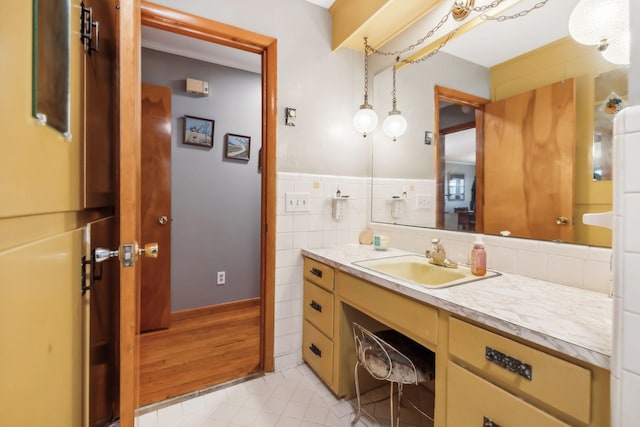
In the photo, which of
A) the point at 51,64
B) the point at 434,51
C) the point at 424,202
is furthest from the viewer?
the point at 424,202

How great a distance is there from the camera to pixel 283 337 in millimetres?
1938

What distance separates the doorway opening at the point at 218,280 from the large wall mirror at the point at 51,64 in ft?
4.00

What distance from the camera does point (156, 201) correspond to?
239cm

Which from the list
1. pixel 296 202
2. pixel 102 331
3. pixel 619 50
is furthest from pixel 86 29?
pixel 619 50

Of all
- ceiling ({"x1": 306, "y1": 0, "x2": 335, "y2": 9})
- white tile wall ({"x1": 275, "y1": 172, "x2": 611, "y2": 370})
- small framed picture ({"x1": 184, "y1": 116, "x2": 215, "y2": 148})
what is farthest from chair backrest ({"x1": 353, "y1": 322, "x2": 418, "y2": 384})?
small framed picture ({"x1": 184, "y1": 116, "x2": 215, "y2": 148})

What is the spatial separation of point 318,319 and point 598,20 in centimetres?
187

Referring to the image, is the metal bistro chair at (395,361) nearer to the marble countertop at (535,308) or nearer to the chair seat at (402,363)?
the chair seat at (402,363)

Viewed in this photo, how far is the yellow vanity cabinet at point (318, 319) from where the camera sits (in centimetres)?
165

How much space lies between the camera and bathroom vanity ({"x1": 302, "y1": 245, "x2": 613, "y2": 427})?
664 mm

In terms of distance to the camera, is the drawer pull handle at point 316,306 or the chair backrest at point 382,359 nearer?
the chair backrest at point 382,359

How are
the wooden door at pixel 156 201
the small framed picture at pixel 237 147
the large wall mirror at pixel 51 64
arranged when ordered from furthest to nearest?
1. the small framed picture at pixel 237 147
2. the wooden door at pixel 156 201
3. the large wall mirror at pixel 51 64

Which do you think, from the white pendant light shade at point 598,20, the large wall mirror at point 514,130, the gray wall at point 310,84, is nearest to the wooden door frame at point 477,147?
the large wall mirror at point 514,130

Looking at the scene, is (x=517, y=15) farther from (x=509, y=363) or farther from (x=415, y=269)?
(x=509, y=363)

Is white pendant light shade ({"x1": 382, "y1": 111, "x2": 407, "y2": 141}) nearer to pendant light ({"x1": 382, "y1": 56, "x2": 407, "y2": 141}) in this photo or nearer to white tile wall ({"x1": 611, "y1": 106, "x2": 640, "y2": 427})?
pendant light ({"x1": 382, "y1": 56, "x2": 407, "y2": 141})
